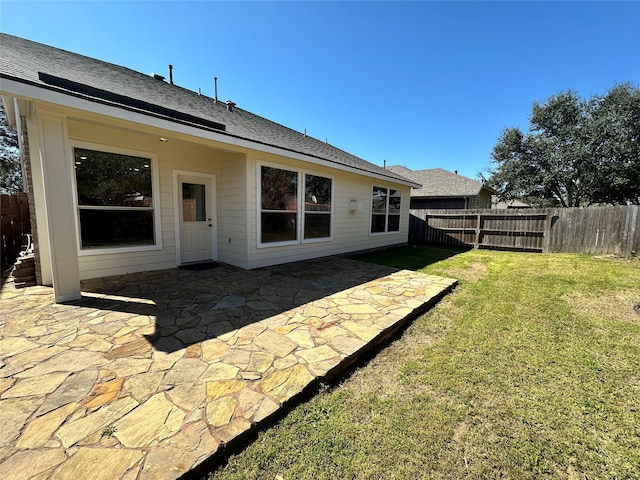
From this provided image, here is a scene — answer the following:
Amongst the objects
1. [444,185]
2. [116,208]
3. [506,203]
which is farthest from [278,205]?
[506,203]

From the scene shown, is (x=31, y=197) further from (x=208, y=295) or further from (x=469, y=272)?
(x=469, y=272)

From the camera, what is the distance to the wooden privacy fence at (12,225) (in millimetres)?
5879

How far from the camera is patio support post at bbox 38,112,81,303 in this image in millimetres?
3252

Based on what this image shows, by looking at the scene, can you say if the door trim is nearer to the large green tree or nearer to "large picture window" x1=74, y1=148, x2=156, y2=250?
"large picture window" x1=74, y1=148, x2=156, y2=250

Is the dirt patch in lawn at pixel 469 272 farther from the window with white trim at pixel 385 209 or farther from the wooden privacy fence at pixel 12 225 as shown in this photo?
the wooden privacy fence at pixel 12 225

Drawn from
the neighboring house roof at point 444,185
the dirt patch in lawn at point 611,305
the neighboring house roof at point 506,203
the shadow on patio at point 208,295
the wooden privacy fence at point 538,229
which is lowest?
the dirt patch in lawn at point 611,305

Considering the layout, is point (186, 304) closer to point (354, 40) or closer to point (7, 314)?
point (7, 314)

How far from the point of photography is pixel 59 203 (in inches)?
133

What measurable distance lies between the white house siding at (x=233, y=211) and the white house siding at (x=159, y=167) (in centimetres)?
35

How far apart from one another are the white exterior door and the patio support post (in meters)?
2.18

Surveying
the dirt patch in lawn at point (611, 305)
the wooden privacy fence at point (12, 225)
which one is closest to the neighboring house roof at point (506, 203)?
the dirt patch in lawn at point (611, 305)

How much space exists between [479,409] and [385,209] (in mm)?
8082

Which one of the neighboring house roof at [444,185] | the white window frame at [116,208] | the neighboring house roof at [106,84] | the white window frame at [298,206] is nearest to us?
the neighboring house roof at [106,84]

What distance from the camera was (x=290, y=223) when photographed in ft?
20.8
